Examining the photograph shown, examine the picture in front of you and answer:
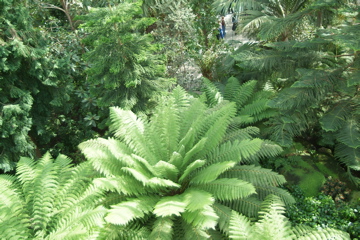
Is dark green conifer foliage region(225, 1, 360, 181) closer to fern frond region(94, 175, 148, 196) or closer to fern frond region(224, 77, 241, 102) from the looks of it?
fern frond region(224, 77, 241, 102)

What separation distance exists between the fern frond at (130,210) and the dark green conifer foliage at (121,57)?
1.48 m

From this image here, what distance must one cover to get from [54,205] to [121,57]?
2.09 metres

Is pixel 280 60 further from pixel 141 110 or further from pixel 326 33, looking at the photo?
pixel 141 110

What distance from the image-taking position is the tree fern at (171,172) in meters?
2.49

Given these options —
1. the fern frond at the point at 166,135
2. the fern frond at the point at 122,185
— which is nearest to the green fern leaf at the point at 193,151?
the fern frond at the point at 166,135

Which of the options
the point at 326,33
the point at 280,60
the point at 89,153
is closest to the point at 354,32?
the point at 326,33

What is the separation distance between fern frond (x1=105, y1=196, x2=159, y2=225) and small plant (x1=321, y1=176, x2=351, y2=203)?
8.36ft

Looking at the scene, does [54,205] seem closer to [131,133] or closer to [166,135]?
[131,133]

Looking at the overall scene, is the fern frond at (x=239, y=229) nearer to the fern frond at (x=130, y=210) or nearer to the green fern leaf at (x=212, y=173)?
the green fern leaf at (x=212, y=173)

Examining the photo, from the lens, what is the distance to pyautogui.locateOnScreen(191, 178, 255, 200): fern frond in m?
2.48

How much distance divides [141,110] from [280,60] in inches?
97.8

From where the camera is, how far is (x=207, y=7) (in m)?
7.21

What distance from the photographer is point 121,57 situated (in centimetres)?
366

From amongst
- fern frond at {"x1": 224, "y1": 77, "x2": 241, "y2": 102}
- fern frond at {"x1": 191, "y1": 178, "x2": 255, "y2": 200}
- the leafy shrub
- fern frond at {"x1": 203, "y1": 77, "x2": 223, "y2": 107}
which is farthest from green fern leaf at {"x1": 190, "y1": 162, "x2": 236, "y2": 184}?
fern frond at {"x1": 224, "y1": 77, "x2": 241, "y2": 102}
